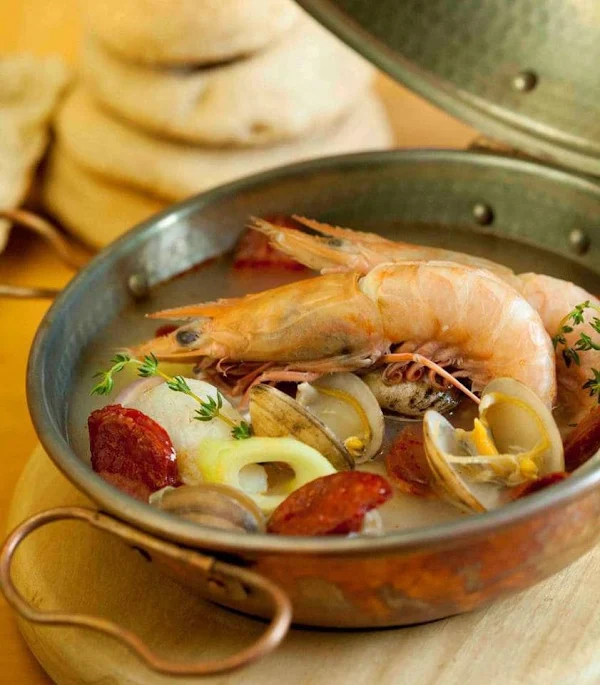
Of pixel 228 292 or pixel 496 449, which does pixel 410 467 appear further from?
pixel 228 292

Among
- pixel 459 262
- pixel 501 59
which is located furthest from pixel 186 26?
pixel 459 262

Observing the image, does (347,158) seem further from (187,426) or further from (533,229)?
(187,426)

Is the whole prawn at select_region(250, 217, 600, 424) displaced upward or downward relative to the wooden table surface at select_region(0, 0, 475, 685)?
upward

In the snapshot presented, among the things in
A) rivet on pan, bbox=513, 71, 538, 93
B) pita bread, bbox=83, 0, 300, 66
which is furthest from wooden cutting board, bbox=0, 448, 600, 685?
pita bread, bbox=83, 0, 300, 66

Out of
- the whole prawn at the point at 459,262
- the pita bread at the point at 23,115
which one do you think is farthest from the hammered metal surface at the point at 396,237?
the pita bread at the point at 23,115

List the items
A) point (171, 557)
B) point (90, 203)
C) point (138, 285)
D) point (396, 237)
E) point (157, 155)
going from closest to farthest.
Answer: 1. point (171, 557)
2. point (138, 285)
3. point (396, 237)
4. point (157, 155)
5. point (90, 203)

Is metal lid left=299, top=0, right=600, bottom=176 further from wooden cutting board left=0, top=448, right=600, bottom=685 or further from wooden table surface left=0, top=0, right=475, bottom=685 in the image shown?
wooden cutting board left=0, top=448, right=600, bottom=685
